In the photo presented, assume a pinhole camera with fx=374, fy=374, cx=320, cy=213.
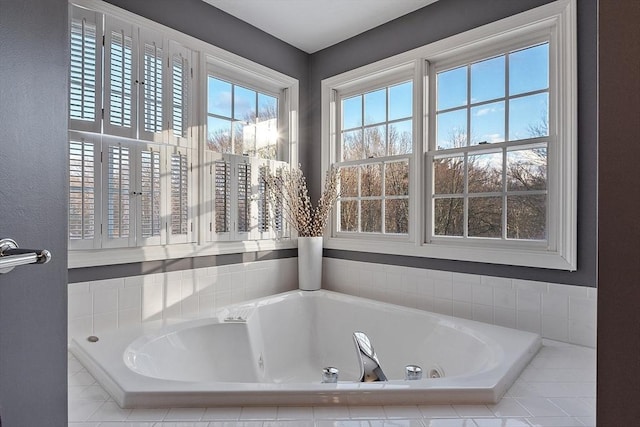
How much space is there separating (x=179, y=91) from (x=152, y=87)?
0.17 m

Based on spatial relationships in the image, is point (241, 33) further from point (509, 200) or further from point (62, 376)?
point (62, 376)

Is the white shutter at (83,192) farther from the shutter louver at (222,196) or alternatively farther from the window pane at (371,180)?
the window pane at (371,180)

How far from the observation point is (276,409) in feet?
3.91

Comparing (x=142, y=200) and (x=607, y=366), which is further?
(x=142, y=200)

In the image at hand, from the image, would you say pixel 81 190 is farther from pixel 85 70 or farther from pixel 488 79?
pixel 488 79

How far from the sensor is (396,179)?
2682 millimetres

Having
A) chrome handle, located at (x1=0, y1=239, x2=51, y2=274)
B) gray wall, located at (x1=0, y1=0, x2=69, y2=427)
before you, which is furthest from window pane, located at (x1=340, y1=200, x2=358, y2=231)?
chrome handle, located at (x1=0, y1=239, x2=51, y2=274)

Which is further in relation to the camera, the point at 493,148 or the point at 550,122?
the point at 493,148

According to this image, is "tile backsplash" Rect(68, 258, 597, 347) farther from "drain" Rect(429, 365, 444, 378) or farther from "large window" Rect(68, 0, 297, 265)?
"drain" Rect(429, 365, 444, 378)

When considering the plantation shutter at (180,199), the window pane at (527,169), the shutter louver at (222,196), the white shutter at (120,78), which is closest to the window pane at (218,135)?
the shutter louver at (222,196)

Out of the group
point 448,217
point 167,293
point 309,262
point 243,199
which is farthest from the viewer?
point 309,262

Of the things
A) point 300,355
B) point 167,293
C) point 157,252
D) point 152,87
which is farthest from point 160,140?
point 300,355

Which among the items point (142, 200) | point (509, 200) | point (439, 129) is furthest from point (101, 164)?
point (509, 200)

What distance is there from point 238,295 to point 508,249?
1.73 m
